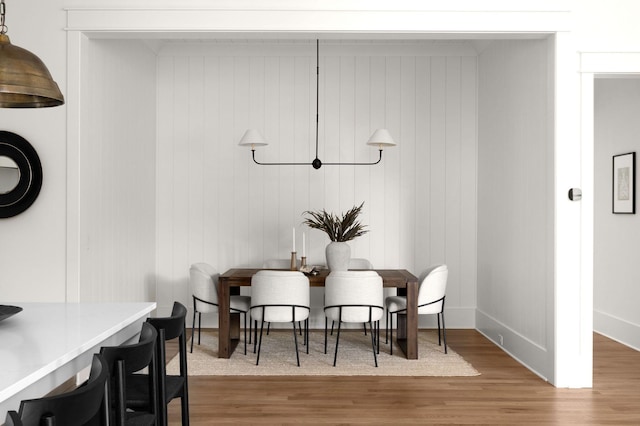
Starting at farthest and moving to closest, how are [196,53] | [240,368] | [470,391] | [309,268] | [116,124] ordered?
[196,53] → [309,268] → [116,124] → [240,368] → [470,391]

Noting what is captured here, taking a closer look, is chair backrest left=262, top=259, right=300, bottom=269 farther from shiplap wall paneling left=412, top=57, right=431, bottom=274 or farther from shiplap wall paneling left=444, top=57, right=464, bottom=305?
shiplap wall paneling left=444, top=57, right=464, bottom=305

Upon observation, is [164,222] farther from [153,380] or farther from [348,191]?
[153,380]

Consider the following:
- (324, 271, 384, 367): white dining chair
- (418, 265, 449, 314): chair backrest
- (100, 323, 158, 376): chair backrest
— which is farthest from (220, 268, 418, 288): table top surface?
(100, 323, 158, 376): chair backrest

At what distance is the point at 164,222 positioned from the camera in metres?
6.27

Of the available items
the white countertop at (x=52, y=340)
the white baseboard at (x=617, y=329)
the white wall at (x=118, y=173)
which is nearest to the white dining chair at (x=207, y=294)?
the white wall at (x=118, y=173)

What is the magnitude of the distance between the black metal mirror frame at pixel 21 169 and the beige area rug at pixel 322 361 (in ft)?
5.46

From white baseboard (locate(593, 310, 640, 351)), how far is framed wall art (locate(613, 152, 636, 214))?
1.06m

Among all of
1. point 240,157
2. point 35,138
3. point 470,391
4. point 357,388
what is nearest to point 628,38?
point 470,391

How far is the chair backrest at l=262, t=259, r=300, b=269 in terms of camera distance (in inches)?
230

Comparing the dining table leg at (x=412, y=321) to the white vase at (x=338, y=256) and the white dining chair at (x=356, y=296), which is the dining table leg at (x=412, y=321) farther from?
the white vase at (x=338, y=256)

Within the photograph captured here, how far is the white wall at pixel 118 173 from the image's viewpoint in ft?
14.1

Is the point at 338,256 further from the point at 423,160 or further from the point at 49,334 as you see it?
the point at 49,334

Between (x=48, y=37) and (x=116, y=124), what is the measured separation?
1.03 metres

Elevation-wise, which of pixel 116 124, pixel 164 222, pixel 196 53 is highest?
pixel 196 53
